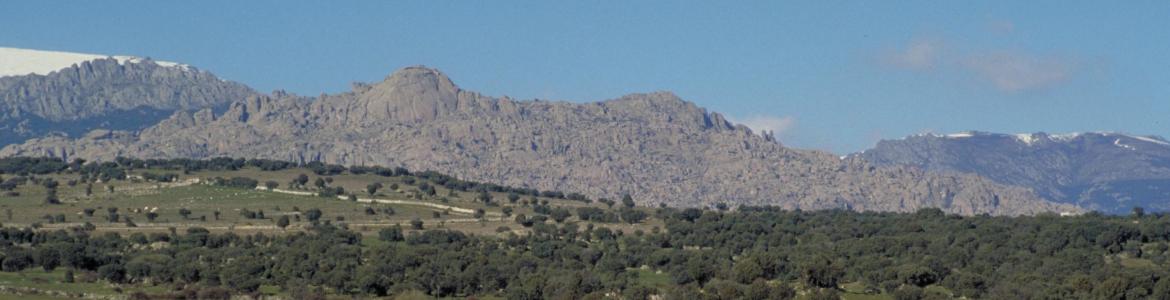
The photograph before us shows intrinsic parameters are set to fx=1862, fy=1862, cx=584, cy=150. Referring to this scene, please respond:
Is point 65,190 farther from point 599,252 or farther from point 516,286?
point 516,286

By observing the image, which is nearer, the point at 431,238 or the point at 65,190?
the point at 431,238

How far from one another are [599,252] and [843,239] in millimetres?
26375

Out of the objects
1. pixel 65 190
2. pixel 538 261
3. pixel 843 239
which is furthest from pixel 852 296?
pixel 65 190

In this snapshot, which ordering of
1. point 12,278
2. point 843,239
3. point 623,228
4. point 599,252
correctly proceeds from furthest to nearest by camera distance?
point 623,228 < point 843,239 < point 599,252 < point 12,278

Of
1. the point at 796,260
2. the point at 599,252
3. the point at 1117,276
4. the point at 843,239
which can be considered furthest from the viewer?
the point at 843,239

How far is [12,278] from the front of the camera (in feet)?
372

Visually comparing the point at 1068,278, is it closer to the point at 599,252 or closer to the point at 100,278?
the point at 599,252

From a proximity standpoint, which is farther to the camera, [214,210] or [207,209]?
[207,209]

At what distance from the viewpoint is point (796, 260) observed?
134 m

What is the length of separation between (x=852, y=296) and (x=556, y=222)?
70165 mm

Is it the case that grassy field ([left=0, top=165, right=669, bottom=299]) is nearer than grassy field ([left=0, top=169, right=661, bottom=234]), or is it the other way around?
grassy field ([left=0, top=165, right=669, bottom=299])

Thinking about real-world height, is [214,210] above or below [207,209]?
below

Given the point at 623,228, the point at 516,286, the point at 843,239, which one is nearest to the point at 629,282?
the point at 516,286

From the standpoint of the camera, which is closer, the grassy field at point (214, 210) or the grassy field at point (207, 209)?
the grassy field at point (214, 210)
